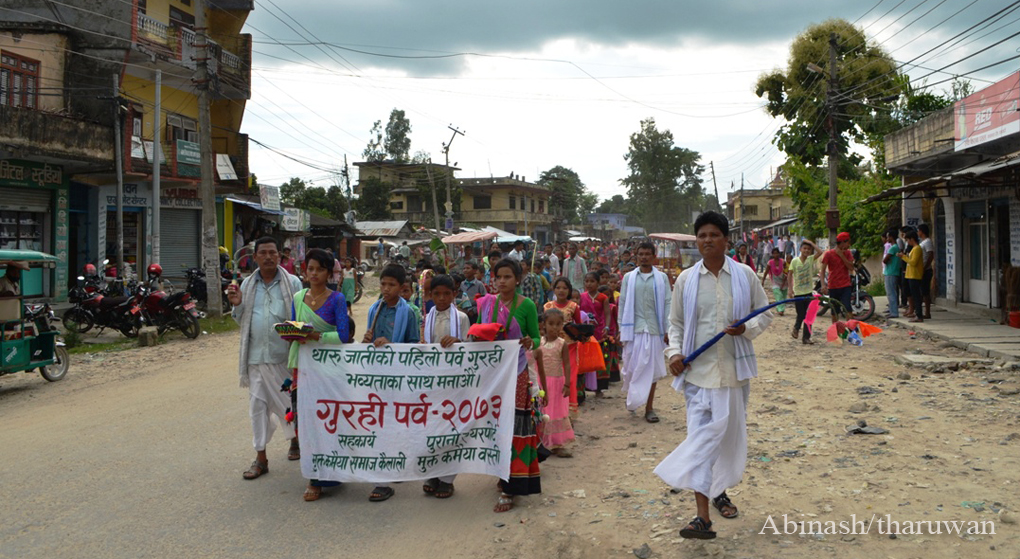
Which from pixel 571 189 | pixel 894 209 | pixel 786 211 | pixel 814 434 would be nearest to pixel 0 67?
pixel 814 434

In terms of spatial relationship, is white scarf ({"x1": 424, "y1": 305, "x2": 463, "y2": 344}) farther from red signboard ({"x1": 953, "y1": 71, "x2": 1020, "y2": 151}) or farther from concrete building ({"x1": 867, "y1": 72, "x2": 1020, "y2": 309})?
red signboard ({"x1": 953, "y1": 71, "x2": 1020, "y2": 151})

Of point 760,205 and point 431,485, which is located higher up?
Answer: point 760,205

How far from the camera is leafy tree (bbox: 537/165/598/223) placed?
79500 mm

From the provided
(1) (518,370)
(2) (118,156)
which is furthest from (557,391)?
(2) (118,156)

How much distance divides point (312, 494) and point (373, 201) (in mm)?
52167

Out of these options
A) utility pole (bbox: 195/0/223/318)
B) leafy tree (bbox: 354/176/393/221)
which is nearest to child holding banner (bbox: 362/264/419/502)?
utility pole (bbox: 195/0/223/318)

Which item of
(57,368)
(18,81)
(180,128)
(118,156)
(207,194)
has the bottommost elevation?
(57,368)

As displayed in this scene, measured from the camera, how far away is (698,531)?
4.32 metres

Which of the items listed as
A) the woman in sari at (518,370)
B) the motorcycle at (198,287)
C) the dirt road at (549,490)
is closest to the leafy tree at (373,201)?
the motorcycle at (198,287)

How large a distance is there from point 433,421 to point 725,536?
6.55 ft

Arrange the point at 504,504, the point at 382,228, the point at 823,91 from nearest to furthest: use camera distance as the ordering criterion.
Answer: the point at 504,504
the point at 823,91
the point at 382,228

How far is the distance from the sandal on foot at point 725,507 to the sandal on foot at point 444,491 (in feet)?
5.83

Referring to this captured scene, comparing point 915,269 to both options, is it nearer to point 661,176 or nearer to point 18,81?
point 18,81

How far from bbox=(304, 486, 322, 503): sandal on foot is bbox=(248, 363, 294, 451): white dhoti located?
63 centimetres
